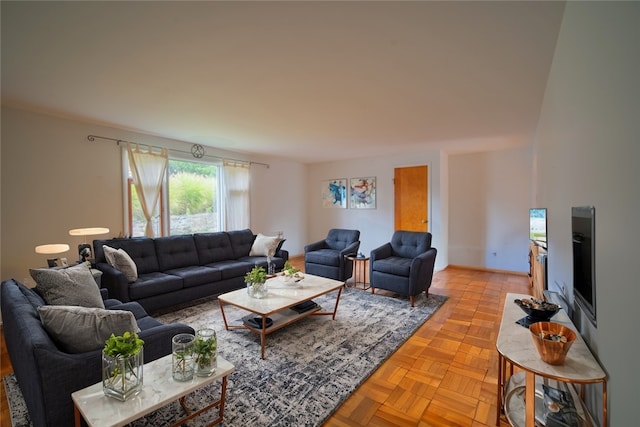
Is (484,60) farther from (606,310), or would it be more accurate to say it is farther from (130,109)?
(130,109)

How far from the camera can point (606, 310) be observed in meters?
1.07

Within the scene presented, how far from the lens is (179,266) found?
3816 millimetres

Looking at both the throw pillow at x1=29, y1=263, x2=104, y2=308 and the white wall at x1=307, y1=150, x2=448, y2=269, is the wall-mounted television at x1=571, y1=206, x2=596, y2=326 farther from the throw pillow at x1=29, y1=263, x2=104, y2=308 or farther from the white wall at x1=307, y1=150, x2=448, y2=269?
the white wall at x1=307, y1=150, x2=448, y2=269

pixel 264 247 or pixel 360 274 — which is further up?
pixel 264 247

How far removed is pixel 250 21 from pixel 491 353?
3.05 meters

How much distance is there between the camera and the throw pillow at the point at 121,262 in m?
3.08

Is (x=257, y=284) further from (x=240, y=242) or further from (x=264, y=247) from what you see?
(x=240, y=242)

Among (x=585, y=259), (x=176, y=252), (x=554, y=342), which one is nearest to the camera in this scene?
(x=554, y=342)

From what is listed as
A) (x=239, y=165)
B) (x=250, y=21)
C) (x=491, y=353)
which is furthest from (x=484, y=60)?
(x=239, y=165)

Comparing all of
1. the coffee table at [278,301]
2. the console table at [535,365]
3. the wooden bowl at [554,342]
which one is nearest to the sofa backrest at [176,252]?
the coffee table at [278,301]

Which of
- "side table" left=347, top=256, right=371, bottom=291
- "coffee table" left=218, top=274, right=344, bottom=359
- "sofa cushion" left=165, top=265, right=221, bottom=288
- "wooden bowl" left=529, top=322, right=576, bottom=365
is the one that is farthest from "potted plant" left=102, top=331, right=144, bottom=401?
"side table" left=347, top=256, right=371, bottom=291

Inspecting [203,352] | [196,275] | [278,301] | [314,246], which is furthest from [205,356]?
[314,246]

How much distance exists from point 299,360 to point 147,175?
344 centimetres

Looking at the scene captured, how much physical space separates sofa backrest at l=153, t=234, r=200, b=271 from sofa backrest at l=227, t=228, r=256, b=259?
0.59 meters
